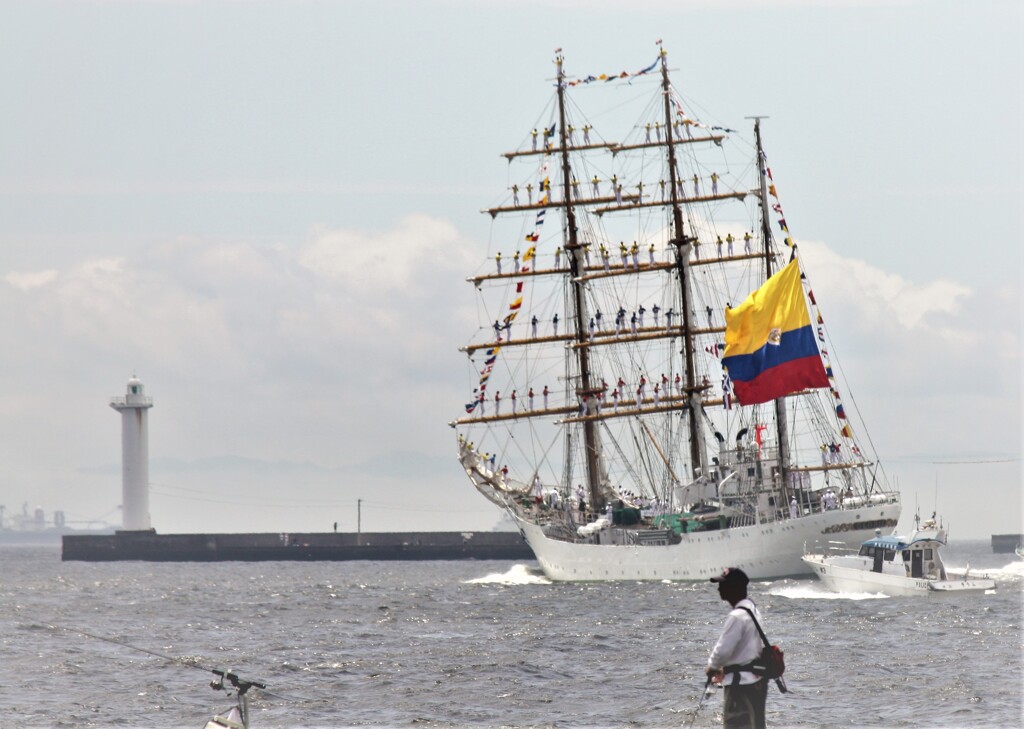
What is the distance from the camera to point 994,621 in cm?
5000

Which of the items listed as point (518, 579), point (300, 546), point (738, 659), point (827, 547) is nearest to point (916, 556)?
point (827, 547)

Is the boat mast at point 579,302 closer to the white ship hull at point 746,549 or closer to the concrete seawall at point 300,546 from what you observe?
the white ship hull at point 746,549

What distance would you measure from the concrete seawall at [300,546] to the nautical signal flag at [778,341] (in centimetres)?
7616

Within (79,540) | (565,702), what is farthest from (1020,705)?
(79,540)

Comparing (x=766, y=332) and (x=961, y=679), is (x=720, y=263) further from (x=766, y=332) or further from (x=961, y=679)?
(x=961, y=679)

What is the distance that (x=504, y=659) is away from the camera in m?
41.9

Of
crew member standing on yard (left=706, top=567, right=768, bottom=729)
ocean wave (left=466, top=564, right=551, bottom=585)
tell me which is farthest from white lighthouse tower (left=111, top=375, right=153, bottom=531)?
crew member standing on yard (left=706, top=567, right=768, bottom=729)

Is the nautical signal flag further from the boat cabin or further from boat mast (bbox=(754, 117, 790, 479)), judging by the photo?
the boat cabin

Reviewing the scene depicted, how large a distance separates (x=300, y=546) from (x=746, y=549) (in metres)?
84.6

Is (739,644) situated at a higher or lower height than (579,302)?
lower

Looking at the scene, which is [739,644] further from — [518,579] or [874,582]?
[518,579]

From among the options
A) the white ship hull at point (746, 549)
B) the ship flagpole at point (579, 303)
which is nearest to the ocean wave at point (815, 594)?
the white ship hull at point (746, 549)

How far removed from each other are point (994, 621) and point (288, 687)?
23631mm

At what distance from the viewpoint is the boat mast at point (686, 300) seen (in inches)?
3349
